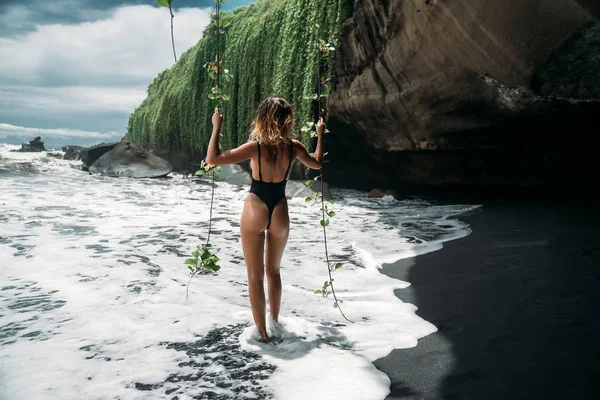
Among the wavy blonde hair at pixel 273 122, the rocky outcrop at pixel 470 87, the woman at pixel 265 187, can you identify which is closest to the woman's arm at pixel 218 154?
the woman at pixel 265 187

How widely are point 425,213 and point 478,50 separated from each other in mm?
2848

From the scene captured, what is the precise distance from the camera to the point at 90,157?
59.6ft

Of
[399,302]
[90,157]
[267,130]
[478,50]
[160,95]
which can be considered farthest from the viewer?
[160,95]

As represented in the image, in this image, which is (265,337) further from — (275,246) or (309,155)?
(309,155)

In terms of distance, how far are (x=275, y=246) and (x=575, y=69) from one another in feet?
17.9

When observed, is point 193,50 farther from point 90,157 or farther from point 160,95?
point 90,157

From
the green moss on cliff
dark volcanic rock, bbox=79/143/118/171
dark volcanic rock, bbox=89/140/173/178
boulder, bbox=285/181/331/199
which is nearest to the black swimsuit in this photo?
boulder, bbox=285/181/331/199

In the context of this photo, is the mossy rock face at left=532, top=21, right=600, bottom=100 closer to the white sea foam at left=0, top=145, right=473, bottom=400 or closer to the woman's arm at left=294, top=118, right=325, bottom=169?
the white sea foam at left=0, top=145, right=473, bottom=400

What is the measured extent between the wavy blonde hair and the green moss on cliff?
7.14 meters

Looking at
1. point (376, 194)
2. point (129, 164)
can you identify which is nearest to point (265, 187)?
point (376, 194)

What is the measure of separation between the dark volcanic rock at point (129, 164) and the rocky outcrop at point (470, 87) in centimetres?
805

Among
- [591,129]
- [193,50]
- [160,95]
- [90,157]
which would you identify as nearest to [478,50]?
[591,129]

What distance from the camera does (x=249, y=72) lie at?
13.8 metres

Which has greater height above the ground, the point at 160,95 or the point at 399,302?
the point at 160,95
